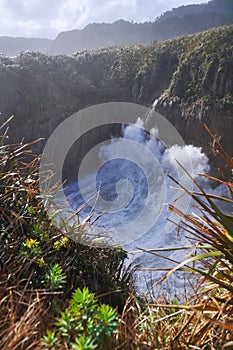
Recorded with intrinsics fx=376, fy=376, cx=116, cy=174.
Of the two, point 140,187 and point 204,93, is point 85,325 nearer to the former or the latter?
point 140,187

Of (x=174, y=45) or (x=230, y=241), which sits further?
(x=174, y=45)

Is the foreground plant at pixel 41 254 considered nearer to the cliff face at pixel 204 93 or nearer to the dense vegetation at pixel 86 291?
the dense vegetation at pixel 86 291

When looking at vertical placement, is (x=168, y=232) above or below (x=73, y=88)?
below

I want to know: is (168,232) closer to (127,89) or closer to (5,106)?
(5,106)

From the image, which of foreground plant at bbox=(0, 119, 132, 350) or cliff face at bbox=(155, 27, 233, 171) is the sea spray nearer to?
cliff face at bbox=(155, 27, 233, 171)

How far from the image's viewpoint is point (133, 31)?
60.2 metres

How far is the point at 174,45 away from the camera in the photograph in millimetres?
23000

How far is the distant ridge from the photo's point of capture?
5214cm

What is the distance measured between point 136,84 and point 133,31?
136ft

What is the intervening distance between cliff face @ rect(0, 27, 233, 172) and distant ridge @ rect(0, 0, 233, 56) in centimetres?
2686

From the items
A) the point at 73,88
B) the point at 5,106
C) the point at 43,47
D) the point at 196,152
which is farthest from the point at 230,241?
the point at 43,47

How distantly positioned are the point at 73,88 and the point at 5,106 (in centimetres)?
474

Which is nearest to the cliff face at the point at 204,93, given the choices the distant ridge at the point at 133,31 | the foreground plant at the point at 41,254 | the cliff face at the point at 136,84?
the cliff face at the point at 136,84

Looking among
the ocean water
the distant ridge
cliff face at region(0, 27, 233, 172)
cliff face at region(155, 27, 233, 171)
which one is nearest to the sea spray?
the ocean water
